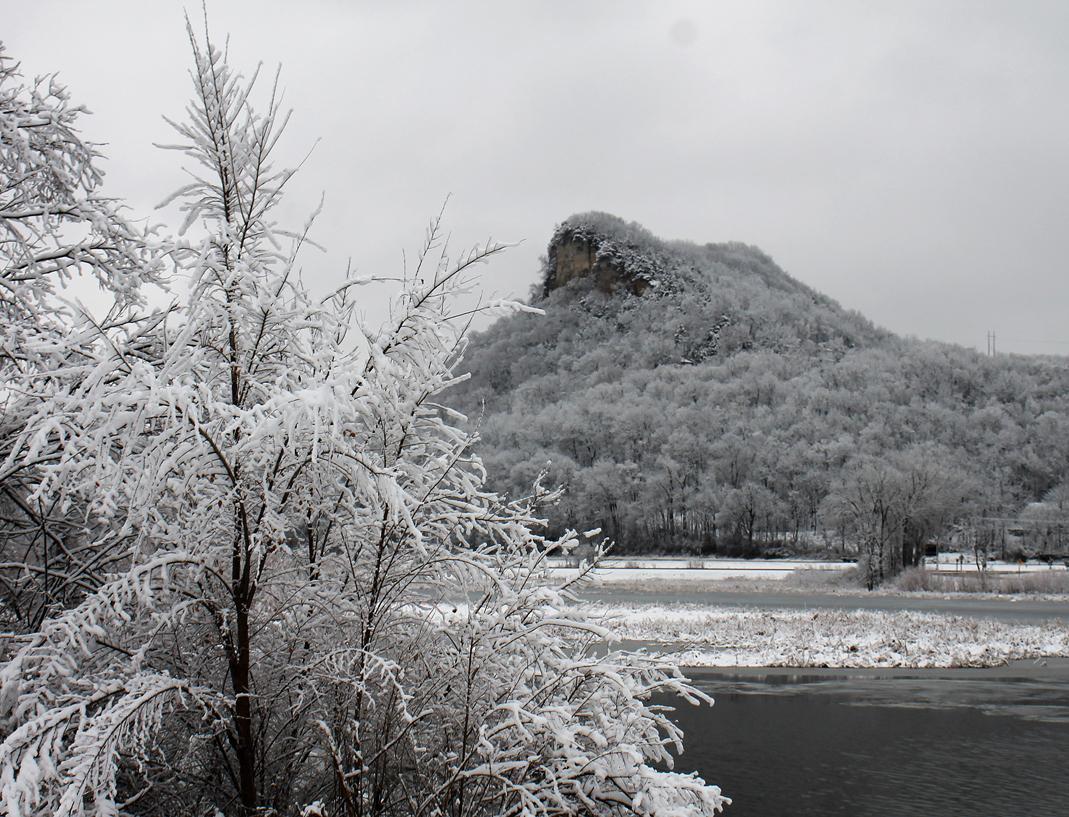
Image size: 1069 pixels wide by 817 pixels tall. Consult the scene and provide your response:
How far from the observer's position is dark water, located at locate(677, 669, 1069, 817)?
36.9ft

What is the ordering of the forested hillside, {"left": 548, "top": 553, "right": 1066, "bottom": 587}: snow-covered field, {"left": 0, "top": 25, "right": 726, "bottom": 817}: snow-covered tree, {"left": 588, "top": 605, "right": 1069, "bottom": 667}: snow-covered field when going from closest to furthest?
1. {"left": 0, "top": 25, "right": 726, "bottom": 817}: snow-covered tree
2. {"left": 588, "top": 605, "right": 1069, "bottom": 667}: snow-covered field
3. {"left": 548, "top": 553, "right": 1066, "bottom": 587}: snow-covered field
4. the forested hillside

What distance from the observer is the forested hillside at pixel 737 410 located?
216 ft

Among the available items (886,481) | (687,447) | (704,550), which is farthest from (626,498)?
(886,481)

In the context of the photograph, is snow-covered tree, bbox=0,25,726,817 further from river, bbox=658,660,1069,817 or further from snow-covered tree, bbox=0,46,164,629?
river, bbox=658,660,1069,817

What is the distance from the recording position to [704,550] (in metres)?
62.6

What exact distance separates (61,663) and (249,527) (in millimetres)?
892

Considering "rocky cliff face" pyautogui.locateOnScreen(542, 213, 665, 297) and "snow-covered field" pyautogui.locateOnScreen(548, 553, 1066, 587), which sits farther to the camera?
"rocky cliff face" pyautogui.locateOnScreen(542, 213, 665, 297)

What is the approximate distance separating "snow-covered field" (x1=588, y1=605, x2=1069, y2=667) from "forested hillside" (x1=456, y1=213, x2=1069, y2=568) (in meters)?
7.30

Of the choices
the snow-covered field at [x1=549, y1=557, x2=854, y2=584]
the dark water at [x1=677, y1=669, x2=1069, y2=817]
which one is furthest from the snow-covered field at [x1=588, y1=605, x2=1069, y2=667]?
the snow-covered field at [x1=549, y1=557, x2=854, y2=584]

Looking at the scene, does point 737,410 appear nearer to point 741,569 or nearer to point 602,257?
point 741,569

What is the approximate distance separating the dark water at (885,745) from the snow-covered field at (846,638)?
1.76 m

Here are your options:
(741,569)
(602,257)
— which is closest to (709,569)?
(741,569)

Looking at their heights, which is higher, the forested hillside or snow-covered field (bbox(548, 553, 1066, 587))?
the forested hillside

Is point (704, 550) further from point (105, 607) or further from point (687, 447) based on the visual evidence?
point (105, 607)
